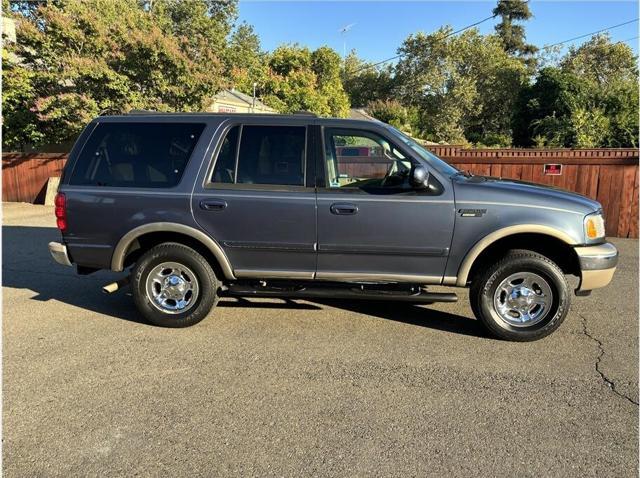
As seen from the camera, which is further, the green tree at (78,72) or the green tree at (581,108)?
the green tree at (581,108)

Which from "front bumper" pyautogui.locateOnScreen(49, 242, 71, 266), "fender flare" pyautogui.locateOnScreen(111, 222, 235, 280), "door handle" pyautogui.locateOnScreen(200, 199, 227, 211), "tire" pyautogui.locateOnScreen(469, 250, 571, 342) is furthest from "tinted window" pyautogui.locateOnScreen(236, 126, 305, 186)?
"tire" pyautogui.locateOnScreen(469, 250, 571, 342)

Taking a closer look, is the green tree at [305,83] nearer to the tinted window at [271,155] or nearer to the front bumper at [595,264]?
the tinted window at [271,155]

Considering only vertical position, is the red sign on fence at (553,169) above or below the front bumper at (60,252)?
above

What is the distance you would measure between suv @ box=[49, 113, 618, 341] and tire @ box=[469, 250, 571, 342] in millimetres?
12

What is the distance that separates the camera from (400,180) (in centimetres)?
446

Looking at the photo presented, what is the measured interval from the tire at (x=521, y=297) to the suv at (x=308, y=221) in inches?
0.5

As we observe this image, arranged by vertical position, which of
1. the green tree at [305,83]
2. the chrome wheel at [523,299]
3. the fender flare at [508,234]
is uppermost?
the green tree at [305,83]

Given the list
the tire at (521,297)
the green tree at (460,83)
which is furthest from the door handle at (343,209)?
the green tree at (460,83)

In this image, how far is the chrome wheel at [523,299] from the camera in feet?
14.5

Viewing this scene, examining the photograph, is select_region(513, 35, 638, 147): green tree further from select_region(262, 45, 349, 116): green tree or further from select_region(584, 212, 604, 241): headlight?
select_region(584, 212, 604, 241): headlight

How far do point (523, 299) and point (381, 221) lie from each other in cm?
146

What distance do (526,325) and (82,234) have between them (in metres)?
4.24

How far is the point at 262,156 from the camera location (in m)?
4.64

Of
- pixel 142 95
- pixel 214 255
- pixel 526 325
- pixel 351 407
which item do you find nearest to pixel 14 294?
pixel 214 255
